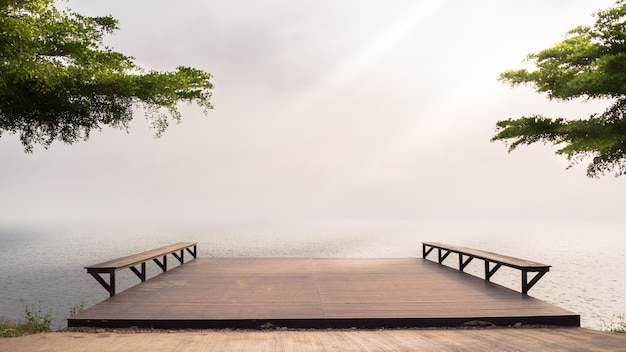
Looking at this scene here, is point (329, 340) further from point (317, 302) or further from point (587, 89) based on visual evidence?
point (587, 89)

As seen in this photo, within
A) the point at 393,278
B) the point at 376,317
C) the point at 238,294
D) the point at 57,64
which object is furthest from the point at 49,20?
the point at 393,278

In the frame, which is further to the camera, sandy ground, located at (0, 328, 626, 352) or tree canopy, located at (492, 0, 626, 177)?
tree canopy, located at (492, 0, 626, 177)

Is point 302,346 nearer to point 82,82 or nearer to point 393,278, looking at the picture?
point 393,278

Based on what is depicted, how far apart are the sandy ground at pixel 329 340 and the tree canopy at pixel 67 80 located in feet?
16.1

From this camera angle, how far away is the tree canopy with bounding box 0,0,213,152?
7309 mm

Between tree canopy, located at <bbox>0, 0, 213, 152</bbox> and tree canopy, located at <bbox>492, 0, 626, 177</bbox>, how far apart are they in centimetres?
837

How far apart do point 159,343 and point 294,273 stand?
5954mm

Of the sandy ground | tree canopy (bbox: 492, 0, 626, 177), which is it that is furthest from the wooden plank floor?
tree canopy (bbox: 492, 0, 626, 177)

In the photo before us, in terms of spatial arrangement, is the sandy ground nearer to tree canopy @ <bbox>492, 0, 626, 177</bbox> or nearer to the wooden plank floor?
the wooden plank floor

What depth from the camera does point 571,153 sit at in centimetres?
959

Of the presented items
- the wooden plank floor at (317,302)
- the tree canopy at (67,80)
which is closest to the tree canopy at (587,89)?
the wooden plank floor at (317,302)

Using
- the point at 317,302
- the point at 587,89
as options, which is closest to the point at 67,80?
the point at 317,302

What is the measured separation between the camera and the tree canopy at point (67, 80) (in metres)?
7.31

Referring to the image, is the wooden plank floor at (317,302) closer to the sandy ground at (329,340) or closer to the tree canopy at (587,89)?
the sandy ground at (329,340)
